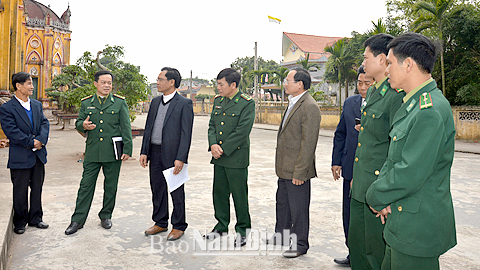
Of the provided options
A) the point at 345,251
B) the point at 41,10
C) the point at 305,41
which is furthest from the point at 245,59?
the point at 345,251

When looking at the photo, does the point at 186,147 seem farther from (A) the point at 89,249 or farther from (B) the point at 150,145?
(A) the point at 89,249

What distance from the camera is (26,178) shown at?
425 centimetres

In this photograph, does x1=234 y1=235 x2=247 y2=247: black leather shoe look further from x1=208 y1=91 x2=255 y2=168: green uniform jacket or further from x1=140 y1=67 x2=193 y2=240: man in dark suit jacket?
x1=208 y1=91 x2=255 y2=168: green uniform jacket

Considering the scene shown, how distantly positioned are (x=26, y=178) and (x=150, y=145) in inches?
55.1

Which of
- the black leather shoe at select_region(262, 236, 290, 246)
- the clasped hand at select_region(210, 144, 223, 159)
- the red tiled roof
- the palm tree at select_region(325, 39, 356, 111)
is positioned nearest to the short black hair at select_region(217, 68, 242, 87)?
the clasped hand at select_region(210, 144, 223, 159)

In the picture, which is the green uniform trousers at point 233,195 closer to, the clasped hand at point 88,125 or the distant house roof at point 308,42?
the clasped hand at point 88,125

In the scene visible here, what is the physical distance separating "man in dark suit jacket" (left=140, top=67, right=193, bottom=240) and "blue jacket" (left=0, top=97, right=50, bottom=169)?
1.19 m

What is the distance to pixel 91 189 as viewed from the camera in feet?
14.5

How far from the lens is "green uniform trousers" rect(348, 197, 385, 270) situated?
2566 millimetres

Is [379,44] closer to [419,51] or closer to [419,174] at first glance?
[419,51]

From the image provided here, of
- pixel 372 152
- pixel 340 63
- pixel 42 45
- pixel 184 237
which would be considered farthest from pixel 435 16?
pixel 42 45

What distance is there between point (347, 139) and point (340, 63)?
19.6 m

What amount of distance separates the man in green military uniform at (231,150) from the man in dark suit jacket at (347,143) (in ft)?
3.09

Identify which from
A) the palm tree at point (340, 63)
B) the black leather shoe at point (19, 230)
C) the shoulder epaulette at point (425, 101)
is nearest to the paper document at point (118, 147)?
the black leather shoe at point (19, 230)
